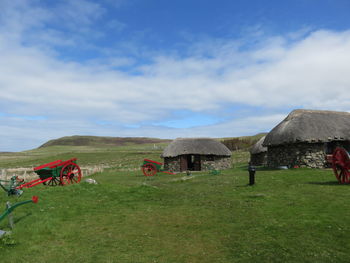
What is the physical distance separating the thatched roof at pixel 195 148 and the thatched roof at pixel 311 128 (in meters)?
8.22

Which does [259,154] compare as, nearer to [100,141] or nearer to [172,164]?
[172,164]

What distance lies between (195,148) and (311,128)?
14.3 metres

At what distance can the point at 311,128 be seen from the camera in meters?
25.9

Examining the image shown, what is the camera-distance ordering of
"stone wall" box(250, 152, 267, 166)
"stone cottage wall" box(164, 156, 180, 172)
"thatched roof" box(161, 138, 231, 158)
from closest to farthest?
"thatched roof" box(161, 138, 231, 158) → "stone cottage wall" box(164, 156, 180, 172) → "stone wall" box(250, 152, 267, 166)

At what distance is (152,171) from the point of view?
99.5ft

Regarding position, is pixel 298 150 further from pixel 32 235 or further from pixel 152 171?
pixel 32 235

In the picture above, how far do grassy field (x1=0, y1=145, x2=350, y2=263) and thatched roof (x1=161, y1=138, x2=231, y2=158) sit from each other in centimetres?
2103

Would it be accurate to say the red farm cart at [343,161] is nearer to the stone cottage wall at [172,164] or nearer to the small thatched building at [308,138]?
the small thatched building at [308,138]

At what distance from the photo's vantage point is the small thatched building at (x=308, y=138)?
25250 mm

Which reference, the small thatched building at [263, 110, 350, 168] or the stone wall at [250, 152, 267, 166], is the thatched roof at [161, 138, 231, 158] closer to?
the stone wall at [250, 152, 267, 166]

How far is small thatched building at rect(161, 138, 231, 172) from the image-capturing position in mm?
35594

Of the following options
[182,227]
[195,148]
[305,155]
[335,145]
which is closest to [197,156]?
[195,148]

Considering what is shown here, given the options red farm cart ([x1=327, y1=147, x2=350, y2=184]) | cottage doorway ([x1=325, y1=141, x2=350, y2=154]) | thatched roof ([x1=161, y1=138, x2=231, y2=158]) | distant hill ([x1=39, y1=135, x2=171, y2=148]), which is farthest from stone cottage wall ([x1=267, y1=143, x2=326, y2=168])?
distant hill ([x1=39, y1=135, x2=171, y2=148])

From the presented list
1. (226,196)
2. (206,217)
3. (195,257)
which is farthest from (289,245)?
(226,196)
